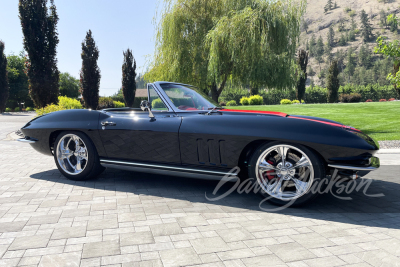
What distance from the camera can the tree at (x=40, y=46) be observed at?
16.9 metres

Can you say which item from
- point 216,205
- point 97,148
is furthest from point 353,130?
point 97,148

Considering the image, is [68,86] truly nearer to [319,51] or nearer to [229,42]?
[229,42]

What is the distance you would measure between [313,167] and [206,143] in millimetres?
1185

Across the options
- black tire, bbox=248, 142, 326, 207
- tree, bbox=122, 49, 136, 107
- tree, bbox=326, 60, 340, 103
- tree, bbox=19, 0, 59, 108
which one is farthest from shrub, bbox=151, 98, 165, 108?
tree, bbox=326, 60, 340, 103

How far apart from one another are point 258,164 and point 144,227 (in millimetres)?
1392

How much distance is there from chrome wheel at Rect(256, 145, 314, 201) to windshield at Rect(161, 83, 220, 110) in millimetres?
1164

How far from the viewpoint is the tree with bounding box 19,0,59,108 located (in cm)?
1689

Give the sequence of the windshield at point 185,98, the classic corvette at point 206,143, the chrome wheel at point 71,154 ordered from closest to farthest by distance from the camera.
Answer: the classic corvette at point 206,143, the windshield at point 185,98, the chrome wheel at point 71,154

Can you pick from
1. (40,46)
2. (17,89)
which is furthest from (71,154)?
(17,89)

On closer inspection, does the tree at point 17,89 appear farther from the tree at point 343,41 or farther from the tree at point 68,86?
the tree at point 343,41

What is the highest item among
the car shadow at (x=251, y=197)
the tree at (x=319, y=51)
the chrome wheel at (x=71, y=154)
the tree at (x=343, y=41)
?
the tree at (x=343, y=41)

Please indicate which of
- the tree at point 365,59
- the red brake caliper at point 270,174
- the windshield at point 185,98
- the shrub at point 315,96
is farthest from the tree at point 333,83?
the tree at point 365,59

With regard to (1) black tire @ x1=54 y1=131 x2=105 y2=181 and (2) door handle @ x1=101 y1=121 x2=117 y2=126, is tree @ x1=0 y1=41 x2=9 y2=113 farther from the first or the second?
(2) door handle @ x1=101 y1=121 x2=117 y2=126

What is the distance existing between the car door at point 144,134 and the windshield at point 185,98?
0.52ft
